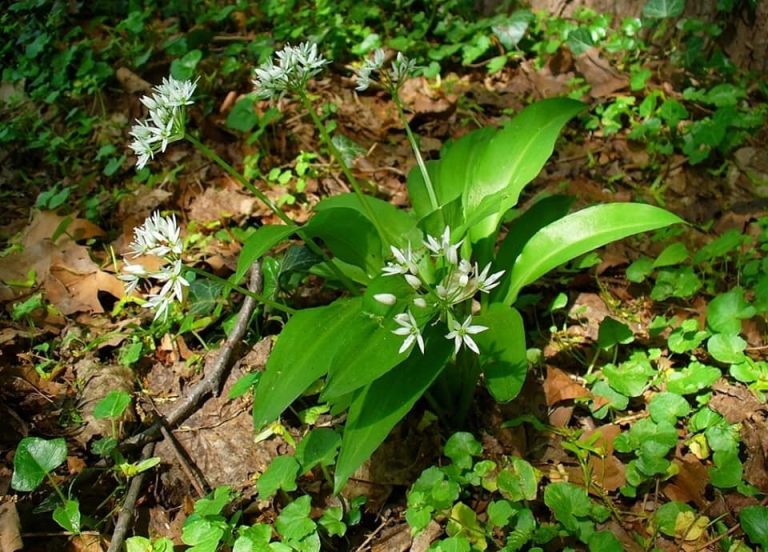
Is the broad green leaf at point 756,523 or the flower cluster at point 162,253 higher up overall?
the flower cluster at point 162,253

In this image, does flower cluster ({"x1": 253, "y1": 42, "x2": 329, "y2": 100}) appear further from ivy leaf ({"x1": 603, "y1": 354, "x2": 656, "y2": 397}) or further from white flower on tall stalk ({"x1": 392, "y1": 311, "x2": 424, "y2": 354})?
ivy leaf ({"x1": 603, "y1": 354, "x2": 656, "y2": 397})

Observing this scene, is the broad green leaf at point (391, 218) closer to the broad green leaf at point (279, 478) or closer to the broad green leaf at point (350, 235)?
the broad green leaf at point (350, 235)

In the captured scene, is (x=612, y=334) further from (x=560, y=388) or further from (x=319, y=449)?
(x=319, y=449)

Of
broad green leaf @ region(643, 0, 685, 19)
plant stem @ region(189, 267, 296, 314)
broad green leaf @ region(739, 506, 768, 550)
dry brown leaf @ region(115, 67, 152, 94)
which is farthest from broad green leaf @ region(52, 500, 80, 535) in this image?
broad green leaf @ region(643, 0, 685, 19)

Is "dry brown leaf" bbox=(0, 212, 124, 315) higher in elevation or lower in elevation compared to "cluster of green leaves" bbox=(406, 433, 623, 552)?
higher

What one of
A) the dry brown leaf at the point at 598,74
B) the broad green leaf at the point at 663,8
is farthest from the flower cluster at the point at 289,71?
the broad green leaf at the point at 663,8

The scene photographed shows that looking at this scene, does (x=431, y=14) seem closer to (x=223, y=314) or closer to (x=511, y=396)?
(x=223, y=314)
